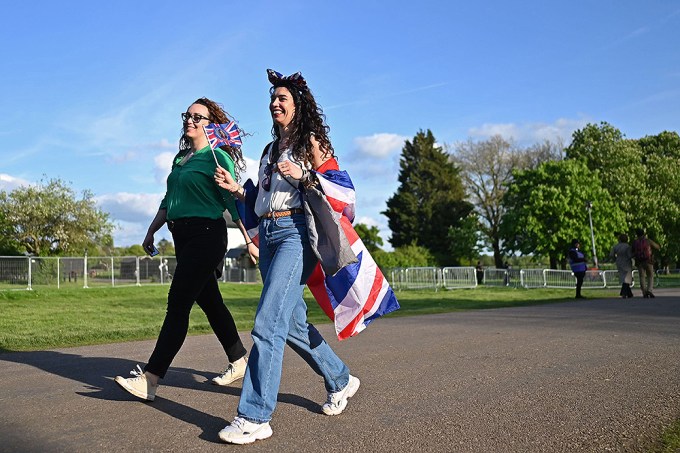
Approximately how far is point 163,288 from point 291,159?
1019 inches

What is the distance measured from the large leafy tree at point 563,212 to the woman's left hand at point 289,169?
48268mm

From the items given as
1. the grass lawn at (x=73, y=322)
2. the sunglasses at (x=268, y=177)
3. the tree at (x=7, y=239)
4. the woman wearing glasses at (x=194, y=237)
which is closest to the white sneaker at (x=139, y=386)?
the woman wearing glasses at (x=194, y=237)

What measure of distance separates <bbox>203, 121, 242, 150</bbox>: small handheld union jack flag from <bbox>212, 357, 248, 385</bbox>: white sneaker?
6.06 ft

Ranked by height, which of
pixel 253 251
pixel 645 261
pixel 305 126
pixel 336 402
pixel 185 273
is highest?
pixel 305 126

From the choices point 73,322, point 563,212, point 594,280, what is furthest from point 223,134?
point 563,212

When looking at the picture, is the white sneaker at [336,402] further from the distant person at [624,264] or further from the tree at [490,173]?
the tree at [490,173]

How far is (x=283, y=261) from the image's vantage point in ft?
12.4

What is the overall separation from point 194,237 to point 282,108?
1.27 m

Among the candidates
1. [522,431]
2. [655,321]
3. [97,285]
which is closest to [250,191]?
[522,431]

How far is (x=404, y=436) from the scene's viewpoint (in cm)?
338

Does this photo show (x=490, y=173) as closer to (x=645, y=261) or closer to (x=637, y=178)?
(x=637, y=178)

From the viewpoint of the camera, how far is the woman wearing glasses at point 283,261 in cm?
354

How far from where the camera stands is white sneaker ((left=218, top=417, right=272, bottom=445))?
10.9 feet

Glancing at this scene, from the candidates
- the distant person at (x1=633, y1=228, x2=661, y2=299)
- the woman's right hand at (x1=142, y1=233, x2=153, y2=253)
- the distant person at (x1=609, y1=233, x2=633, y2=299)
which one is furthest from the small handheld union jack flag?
the distant person at (x1=609, y1=233, x2=633, y2=299)
